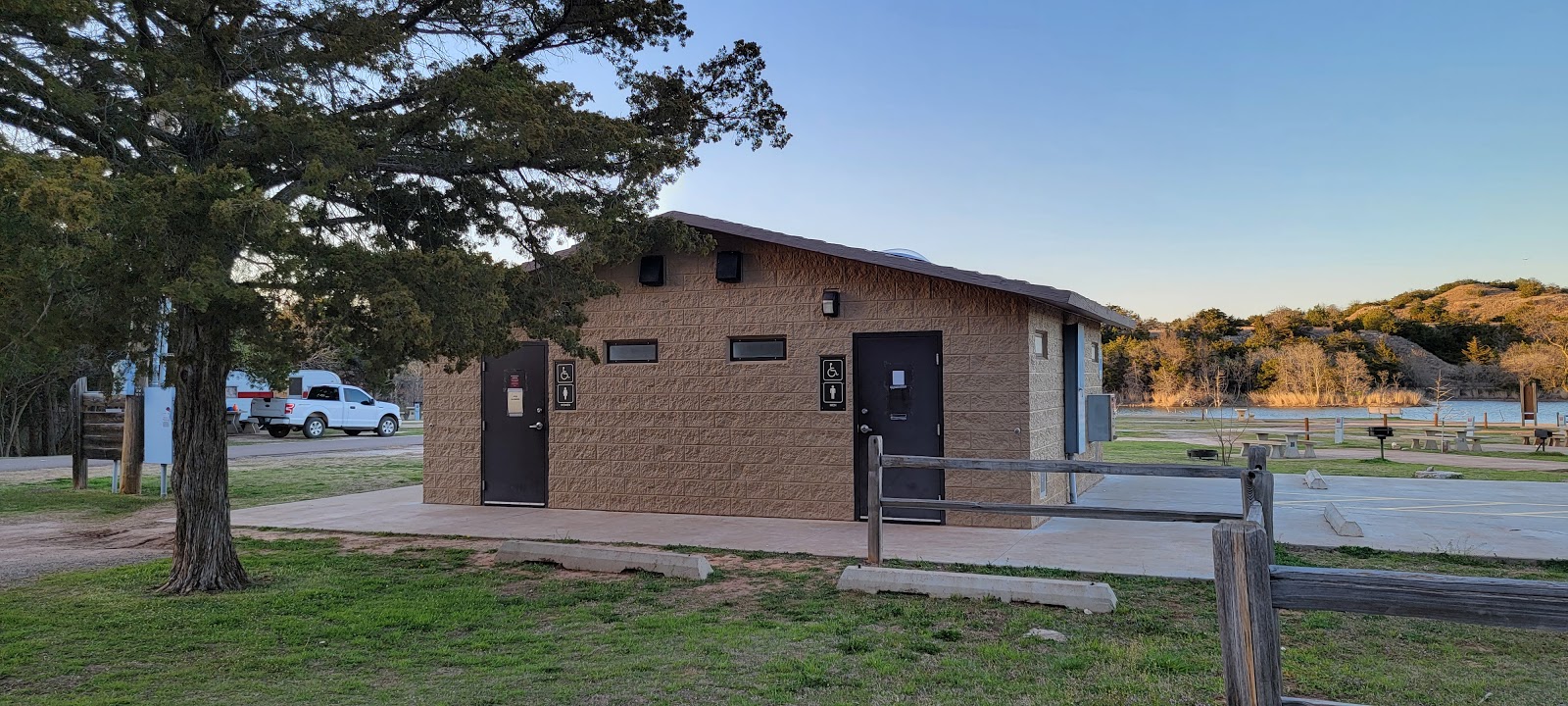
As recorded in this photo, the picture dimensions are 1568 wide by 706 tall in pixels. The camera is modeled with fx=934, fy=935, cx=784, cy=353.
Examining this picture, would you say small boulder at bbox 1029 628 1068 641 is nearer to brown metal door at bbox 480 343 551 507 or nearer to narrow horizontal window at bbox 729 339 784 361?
narrow horizontal window at bbox 729 339 784 361

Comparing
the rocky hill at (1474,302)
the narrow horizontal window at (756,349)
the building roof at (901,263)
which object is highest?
the rocky hill at (1474,302)

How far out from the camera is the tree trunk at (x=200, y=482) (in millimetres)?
6793

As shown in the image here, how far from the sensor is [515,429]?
39.4ft

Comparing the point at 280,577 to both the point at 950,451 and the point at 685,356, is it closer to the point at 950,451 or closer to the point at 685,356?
the point at 685,356

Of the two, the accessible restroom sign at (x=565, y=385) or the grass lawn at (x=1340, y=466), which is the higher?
the accessible restroom sign at (x=565, y=385)

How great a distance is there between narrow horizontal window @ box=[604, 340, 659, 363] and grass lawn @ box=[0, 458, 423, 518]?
5336mm

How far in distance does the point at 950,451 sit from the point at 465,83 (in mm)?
6253

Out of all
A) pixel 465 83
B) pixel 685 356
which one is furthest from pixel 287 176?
pixel 685 356

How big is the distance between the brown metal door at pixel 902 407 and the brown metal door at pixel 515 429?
4118mm

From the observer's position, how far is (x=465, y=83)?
6.17 metres

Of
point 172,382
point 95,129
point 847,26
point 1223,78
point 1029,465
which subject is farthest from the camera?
point 1223,78

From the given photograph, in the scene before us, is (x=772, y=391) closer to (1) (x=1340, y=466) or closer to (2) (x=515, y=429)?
(2) (x=515, y=429)

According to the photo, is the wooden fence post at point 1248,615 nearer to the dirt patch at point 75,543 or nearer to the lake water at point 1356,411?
the dirt patch at point 75,543

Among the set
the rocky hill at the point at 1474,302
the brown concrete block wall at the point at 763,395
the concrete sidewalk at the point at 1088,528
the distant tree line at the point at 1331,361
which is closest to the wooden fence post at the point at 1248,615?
the concrete sidewalk at the point at 1088,528
